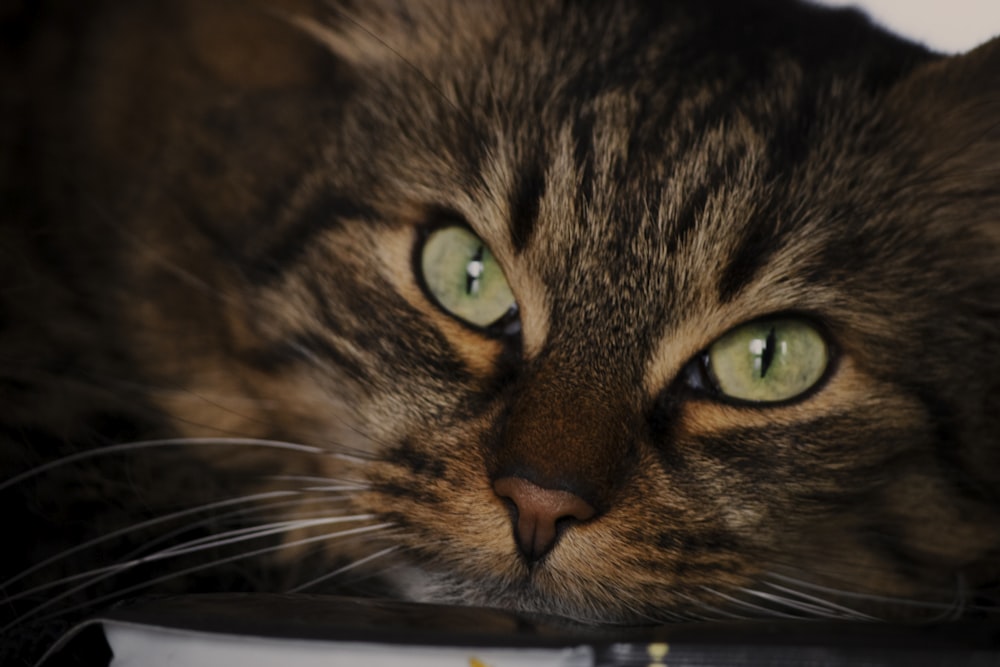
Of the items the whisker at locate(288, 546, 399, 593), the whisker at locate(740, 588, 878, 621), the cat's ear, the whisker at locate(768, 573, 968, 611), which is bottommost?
the whisker at locate(288, 546, 399, 593)

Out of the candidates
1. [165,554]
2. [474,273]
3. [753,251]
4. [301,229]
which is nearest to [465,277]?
[474,273]

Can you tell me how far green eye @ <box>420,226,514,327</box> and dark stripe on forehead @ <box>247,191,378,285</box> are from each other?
0.09 m

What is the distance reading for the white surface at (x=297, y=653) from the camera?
0.68 m

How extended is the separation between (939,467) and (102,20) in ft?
4.39

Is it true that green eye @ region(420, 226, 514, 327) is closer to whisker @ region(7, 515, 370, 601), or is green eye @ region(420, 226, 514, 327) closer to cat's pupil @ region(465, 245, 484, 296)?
cat's pupil @ region(465, 245, 484, 296)

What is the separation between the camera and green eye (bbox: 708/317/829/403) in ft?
3.33

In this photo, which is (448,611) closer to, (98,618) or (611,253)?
(98,618)

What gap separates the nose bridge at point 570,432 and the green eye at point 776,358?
0.48 ft

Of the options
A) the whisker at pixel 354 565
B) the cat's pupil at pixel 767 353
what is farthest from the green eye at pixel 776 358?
the whisker at pixel 354 565

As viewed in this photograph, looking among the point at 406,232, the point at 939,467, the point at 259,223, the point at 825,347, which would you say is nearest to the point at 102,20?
the point at 259,223

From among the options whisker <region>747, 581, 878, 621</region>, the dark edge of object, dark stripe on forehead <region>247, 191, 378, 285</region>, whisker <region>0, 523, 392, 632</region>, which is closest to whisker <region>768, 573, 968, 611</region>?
whisker <region>747, 581, 878, 621</region>

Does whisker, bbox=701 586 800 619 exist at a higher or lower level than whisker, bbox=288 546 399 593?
higher

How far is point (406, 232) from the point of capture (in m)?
1.13

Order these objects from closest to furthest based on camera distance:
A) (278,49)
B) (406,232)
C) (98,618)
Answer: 1. (98,618)
2. (406,232)
3. (278,49)
